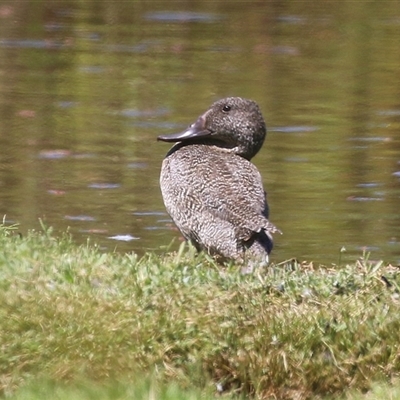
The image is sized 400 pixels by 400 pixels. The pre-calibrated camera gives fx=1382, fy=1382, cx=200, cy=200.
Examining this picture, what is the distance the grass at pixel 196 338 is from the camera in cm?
584

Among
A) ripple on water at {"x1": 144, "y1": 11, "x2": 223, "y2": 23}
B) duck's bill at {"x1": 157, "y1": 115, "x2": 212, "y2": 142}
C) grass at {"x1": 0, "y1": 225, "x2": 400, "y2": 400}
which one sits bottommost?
ripple on water at {"x1": 144, "y1": 11, "x2": 223, "y2": 23}

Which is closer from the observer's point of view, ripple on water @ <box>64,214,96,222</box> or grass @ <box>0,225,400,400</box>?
grass @ <box>0,225,400,400</box>

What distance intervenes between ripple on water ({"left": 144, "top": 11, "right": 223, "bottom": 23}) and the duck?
28.9 feet

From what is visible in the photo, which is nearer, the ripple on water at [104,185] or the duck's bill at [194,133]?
the duck's bill at [194,133]

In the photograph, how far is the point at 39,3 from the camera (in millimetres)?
18156

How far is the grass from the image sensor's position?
19.2 feet

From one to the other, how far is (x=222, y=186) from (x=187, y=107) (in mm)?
5019

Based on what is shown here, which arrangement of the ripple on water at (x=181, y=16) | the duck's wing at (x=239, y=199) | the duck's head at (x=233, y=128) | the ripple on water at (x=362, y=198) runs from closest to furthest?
the duck's wing at (x=239, y=199) → the duck's head at (x=233, y=128) → the ripple on water at (x=362, y=198) → the ripple on water at (x=181, y=16)

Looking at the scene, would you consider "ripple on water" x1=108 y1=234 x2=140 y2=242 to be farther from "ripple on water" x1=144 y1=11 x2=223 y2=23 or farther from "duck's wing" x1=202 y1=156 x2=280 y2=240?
"ripple on water" x1=144 y1=11 x2=223 y2=23

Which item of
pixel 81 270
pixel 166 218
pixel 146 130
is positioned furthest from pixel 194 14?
pixel 81 270

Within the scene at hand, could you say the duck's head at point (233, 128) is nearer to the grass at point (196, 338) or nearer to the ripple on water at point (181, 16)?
the grass at point (196, 338)

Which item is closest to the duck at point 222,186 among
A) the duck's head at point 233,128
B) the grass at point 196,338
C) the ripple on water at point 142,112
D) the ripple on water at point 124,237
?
the duck's head at point 233,128

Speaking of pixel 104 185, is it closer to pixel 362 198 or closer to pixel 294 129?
pixel 362 198

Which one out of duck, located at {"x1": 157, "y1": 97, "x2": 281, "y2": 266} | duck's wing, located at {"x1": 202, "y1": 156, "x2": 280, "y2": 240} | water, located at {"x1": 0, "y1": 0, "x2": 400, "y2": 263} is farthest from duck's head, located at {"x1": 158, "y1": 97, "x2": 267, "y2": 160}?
water, located at {"x1": 0, "y1": 0, "x2": 400, "y2": 263}
